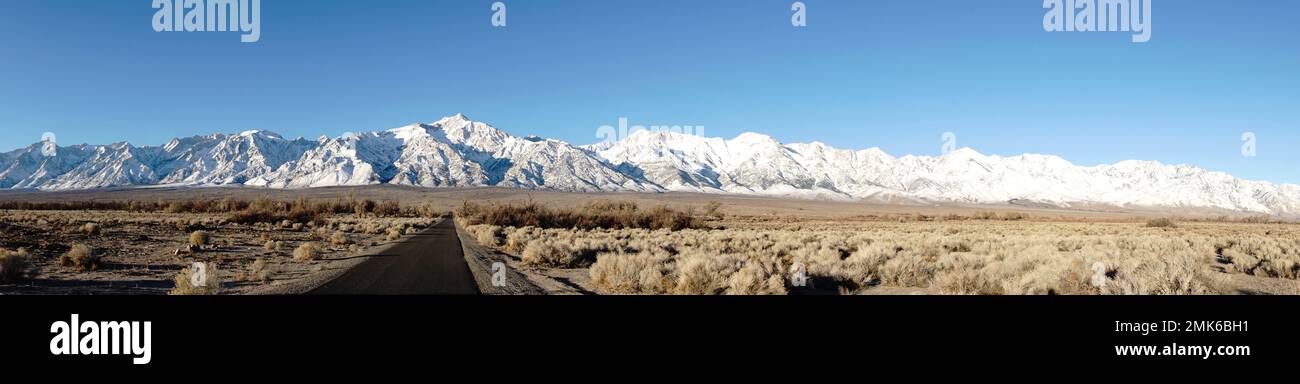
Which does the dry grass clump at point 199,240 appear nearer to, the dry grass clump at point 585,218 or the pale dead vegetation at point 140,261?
the pale dead vegetation at point 140,261

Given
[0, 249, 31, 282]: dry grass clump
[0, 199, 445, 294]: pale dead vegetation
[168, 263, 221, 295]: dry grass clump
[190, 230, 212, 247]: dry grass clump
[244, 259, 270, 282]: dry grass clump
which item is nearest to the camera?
[168, 263, 221, 295]: dry grass clump

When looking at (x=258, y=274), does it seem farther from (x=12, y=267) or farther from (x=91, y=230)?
(x=91, y=230)

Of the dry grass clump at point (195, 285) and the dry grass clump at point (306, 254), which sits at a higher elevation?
the dry grass clump at point (195, 285)

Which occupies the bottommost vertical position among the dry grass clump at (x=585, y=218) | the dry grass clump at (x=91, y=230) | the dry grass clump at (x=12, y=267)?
the dry grass clump at (x=585, y=218)

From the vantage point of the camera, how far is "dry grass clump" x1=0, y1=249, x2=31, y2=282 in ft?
41.0

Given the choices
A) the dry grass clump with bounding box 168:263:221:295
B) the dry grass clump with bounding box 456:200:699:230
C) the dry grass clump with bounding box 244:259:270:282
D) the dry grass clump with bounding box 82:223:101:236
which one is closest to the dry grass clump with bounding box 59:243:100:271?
the dry grass clump with bounding box 244:259:270:282

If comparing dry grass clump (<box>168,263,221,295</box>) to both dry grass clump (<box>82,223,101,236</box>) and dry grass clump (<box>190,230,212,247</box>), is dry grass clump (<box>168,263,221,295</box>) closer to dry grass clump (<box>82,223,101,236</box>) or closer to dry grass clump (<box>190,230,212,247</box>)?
dry grass clump (<box>190,230,212,247</box>)

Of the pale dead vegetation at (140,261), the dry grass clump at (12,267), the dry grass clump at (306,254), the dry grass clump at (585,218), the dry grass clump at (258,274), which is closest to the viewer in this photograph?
the dry grass clump at (12,267)

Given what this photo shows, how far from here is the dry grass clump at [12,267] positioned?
12.5 meters

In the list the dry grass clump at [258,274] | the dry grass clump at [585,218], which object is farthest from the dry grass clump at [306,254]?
the dry grass clump at [585,218]
